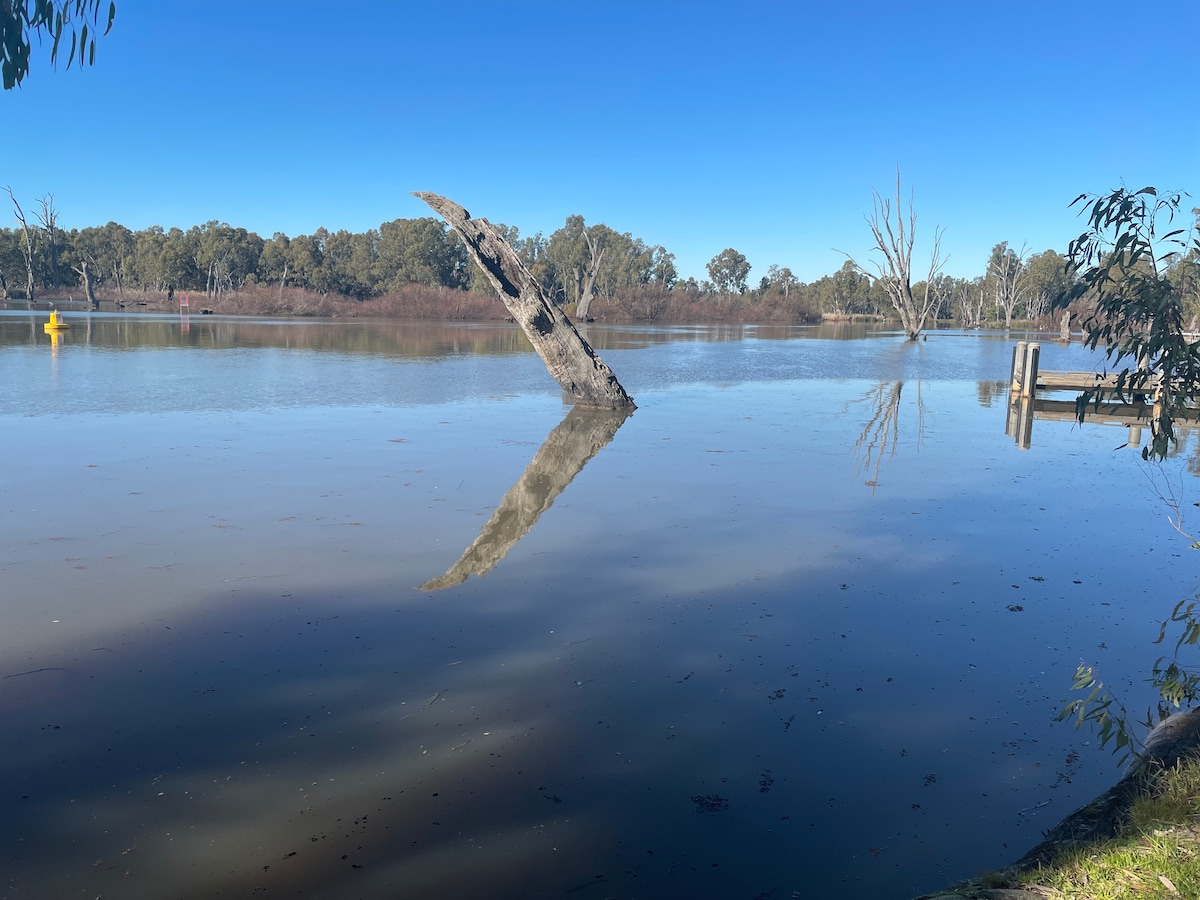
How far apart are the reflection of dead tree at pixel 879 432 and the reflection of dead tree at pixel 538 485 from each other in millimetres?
3053

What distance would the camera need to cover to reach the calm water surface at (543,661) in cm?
282

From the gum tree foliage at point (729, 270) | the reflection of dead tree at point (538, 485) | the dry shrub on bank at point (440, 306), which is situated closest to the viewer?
the reflection of dead tree at point (538, 485)

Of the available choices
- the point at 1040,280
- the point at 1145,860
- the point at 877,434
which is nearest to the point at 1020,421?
the point at 877,434

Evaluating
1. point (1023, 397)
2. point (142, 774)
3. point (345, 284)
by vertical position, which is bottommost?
point (142, 774)

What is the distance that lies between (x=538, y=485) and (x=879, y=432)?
19.3ft

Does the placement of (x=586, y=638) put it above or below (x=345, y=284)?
below

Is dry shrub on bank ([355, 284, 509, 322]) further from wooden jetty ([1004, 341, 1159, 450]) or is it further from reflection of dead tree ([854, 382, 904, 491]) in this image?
wooden jetty ([1004, 341, 1159, 450])

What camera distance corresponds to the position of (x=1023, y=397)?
15.1 meters

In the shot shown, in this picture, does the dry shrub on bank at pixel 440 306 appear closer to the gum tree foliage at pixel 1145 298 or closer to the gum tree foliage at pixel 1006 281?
the gum tree foliage at pixel 1006 281

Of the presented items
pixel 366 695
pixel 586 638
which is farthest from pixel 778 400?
pixel 366 695

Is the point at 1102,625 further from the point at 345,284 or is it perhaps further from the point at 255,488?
the point at 345,284

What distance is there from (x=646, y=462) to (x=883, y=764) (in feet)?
20.2

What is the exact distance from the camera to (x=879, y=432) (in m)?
11.9

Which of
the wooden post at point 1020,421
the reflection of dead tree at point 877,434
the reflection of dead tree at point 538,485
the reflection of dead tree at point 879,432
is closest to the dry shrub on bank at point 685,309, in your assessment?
the reflection of dead tree at point 879,432
